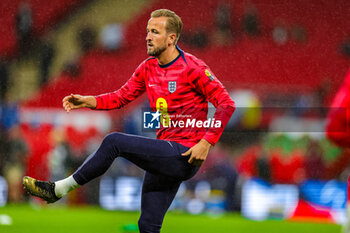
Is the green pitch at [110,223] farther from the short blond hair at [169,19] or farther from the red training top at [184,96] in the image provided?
the short blond hair at [169,19]

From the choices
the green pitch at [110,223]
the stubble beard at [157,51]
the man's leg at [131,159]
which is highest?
the stubble beard at [157,51]

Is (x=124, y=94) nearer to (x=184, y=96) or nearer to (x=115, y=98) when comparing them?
(x=115, y=98)

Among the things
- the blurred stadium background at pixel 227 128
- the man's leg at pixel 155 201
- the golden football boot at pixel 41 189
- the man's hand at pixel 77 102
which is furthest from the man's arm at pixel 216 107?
the blurred stadium background at pixel 227 128

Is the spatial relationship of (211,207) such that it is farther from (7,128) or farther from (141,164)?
(141,164)

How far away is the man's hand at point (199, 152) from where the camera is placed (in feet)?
10.4

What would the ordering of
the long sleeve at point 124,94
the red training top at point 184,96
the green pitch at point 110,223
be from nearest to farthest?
1. the red training top at point 184,96
2. the long sleeve at point 124,94
3. the green pitch at point 110,223

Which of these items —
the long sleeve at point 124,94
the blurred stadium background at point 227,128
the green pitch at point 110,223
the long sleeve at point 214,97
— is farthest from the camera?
the blurred stadium background at point 227,128

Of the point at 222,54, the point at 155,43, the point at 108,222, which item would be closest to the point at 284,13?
the point at 222,54

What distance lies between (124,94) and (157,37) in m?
0.48

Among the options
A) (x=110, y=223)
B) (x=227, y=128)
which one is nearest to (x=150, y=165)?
(x=110, y=223)

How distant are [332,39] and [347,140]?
9.90 metres

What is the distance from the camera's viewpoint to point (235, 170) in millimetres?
8898

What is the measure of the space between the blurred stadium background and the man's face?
12.5 feet

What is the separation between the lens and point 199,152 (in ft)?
10.4
